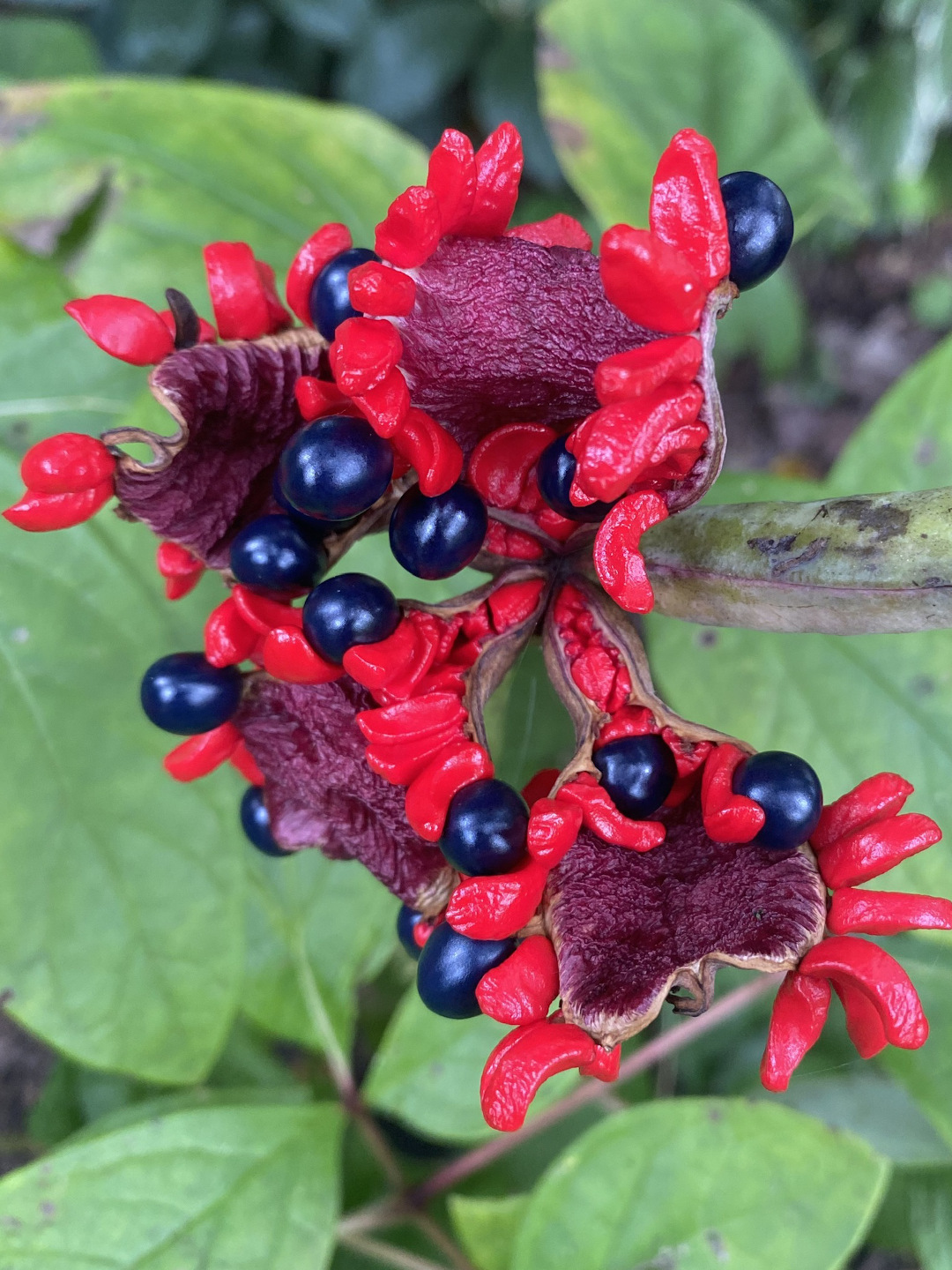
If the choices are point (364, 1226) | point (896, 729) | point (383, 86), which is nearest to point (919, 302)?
point (383, 86)

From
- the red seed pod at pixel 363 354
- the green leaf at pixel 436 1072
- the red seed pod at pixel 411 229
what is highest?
the red seed pod at pixel 411 229

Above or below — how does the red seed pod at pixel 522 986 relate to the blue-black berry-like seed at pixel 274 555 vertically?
below

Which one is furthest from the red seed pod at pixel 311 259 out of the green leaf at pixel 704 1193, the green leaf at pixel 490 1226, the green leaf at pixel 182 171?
the green leaf at pixel 490 1226

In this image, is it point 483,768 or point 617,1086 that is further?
point 617,1086

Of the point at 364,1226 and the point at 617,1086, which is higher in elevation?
the point at 617,1086

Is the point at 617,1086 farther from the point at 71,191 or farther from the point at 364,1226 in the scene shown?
the point at 71,191

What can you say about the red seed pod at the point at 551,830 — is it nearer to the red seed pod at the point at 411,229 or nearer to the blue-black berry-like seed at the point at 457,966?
the blue-black berry-like seed at the point at 457,966

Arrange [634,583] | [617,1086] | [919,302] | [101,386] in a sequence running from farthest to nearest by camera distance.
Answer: [919,302] → [617,1086] → [101,386] → [634,583]

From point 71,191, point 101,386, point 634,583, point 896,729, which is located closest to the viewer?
point 634,583
